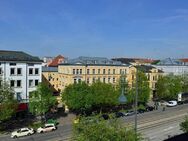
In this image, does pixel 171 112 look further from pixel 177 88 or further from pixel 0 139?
pixel 0 139

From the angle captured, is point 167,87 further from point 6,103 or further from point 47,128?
point 6,103

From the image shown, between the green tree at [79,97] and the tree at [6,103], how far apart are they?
1489 centimetres

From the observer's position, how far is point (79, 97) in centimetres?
7175

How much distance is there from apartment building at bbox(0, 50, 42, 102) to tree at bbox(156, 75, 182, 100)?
38.7 m

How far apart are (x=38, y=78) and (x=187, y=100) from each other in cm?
4892

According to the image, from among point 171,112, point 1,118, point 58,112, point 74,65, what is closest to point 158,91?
point 171,112

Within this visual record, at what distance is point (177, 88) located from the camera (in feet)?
328

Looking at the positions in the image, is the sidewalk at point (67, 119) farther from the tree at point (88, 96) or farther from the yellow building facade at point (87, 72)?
Answer: the yellow building facade at point (87, 72)

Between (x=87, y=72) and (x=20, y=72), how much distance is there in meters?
21.4

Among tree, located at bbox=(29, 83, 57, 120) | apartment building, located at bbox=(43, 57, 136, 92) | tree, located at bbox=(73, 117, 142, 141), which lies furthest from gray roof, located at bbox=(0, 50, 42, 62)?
tree, located at bbox=(73, 117, 142, 141)

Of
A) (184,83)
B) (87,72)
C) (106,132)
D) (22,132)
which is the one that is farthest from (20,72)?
(184,83)

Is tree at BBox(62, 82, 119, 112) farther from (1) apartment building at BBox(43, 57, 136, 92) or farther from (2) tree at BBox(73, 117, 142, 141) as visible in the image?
(2) tree at BBox(73, 117, 142, 141)

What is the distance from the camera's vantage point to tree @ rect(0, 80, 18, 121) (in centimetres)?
5636

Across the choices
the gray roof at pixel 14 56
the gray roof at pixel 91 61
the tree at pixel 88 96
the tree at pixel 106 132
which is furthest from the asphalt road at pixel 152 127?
the tree at pixel 106 132
